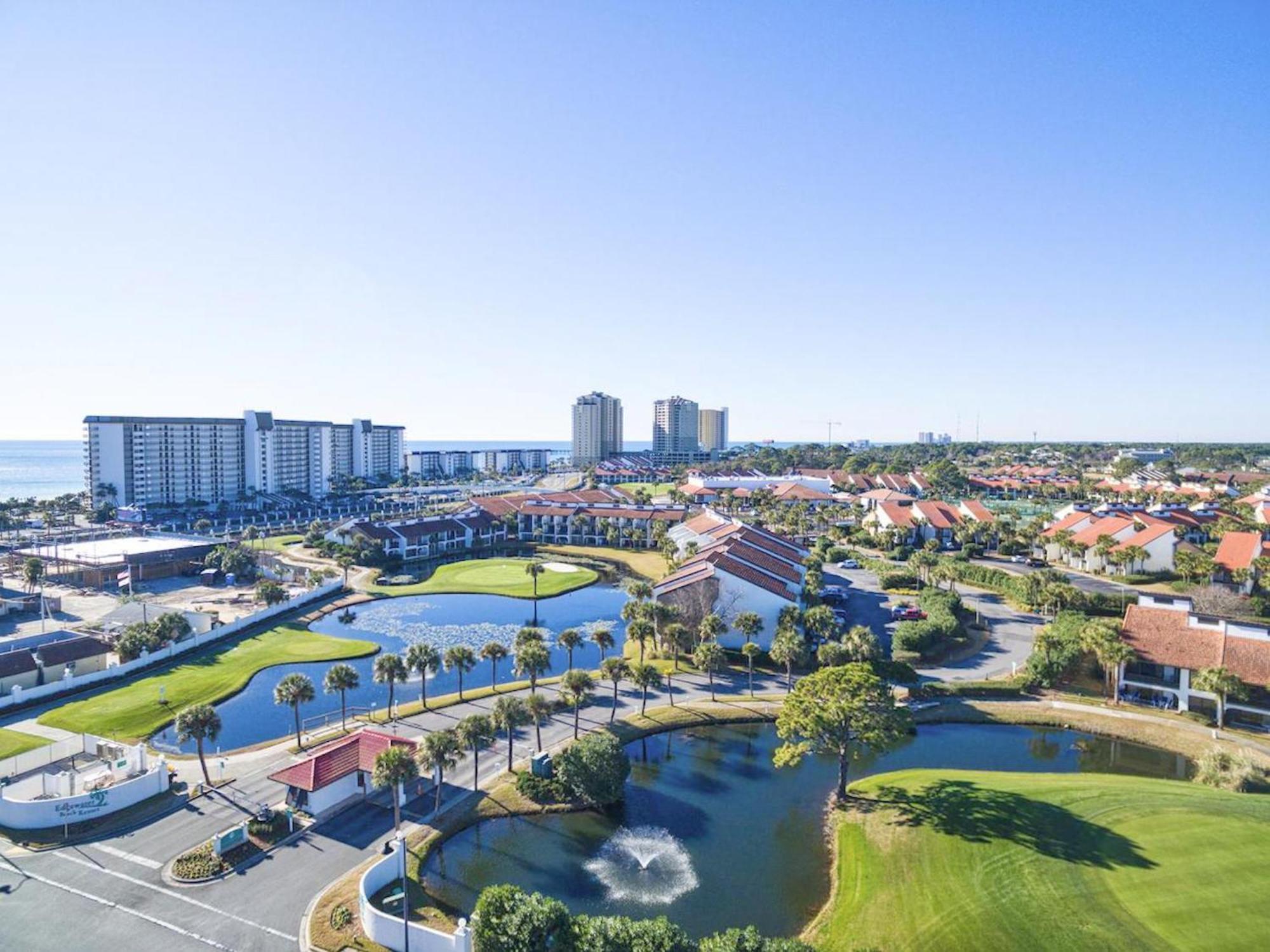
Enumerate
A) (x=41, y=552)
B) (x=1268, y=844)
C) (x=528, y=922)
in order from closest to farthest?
1. (x=528, y=922)
2. (x=1268, y=844)
3. (x=41, y=552)

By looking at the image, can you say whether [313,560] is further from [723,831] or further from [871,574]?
[723,831]

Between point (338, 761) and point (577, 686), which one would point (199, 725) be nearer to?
point (338, 761)

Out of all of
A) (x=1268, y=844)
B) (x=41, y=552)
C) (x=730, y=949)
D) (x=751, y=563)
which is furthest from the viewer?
(x=41, y=552)

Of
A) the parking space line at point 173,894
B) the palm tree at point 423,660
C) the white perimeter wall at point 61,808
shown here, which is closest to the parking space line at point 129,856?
the parking space line at point 173,894

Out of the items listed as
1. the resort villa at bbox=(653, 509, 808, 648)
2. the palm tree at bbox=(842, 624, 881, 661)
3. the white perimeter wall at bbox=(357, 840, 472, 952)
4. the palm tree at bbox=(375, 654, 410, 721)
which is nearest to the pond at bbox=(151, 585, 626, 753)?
the palm tree at bbox=(375, 654, 410, 721)

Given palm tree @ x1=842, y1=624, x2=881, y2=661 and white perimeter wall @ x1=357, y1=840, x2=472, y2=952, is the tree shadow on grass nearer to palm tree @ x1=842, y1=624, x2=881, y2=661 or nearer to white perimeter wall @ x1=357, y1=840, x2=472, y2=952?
palm tree @ x1=842, y1=624, x2=881, y2=661

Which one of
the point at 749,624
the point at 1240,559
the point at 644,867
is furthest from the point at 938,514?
the point at 644,867

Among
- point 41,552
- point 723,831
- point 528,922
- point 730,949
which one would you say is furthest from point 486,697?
point 41,552
